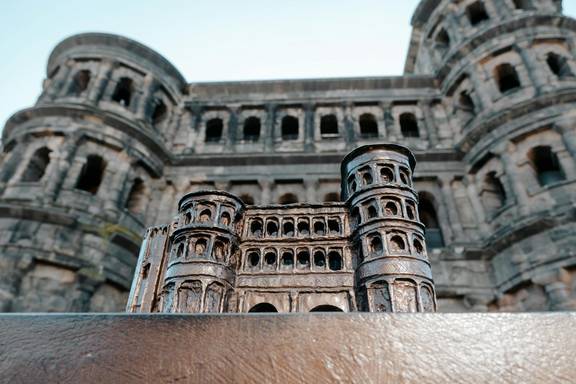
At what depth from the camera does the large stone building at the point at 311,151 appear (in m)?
10.9

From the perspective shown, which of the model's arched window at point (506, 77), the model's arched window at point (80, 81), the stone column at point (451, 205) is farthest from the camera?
the model's arched window at point (80, 81)

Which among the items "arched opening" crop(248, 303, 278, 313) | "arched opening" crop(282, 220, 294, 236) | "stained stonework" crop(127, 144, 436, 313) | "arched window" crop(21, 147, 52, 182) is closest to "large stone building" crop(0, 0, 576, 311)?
"arched window" crop(21, 147, 52, 182)

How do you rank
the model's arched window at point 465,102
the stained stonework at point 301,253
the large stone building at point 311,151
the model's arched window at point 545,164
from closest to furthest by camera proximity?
the stained stonework at point 301,253, the large stone building at point 311,151, the model's arched window at point 545,164, the model's arched window at point 465,102

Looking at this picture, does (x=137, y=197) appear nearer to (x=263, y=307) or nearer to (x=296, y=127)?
(x=296, y=127)

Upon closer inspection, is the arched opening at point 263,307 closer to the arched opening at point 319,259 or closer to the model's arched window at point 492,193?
the arched opening at point 319,259

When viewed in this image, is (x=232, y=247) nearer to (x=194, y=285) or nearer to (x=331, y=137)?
(x=194, y=285)

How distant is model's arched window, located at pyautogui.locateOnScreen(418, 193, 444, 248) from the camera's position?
1331 centimetres

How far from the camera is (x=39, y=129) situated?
1334cm

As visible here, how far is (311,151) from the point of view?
49.8 ft

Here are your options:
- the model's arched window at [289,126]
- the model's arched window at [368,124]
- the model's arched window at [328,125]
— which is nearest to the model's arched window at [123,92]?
the model's arched window at [289,126]

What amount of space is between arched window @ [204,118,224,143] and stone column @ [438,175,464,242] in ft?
29.9

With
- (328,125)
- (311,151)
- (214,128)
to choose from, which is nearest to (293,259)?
(311,151)

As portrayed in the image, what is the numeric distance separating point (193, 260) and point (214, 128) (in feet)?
37.5

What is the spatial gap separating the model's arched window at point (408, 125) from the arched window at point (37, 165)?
13181 mm
